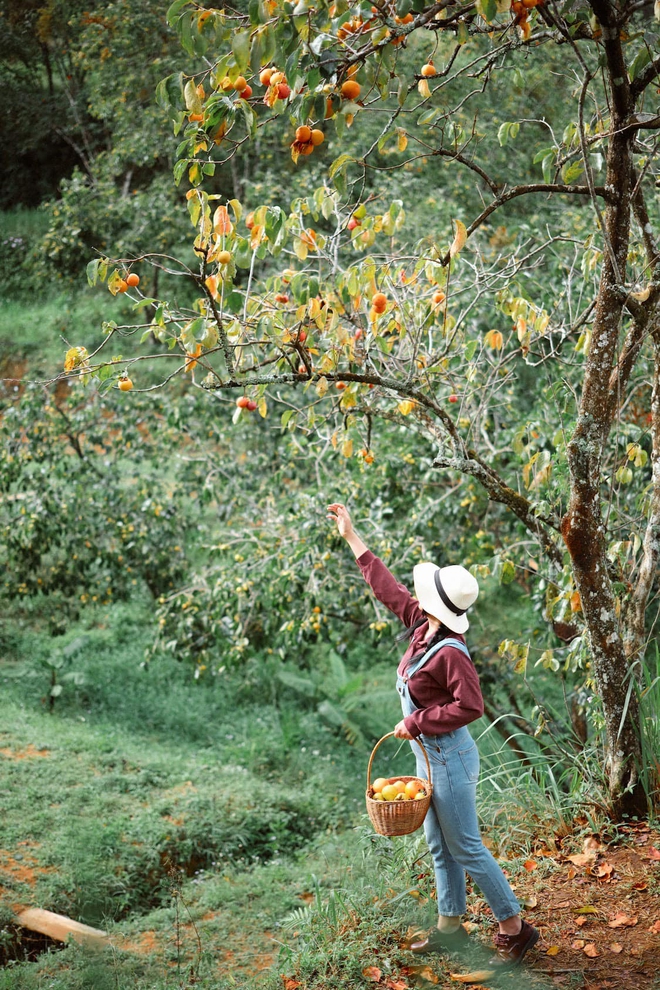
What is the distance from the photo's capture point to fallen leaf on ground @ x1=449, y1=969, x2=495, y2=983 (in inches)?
108

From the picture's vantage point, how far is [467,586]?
274cm

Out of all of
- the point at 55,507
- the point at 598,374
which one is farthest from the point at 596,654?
the point at 55,507

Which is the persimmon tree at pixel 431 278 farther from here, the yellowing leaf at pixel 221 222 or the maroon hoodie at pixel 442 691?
the maroon hoodie at pixel 442 691

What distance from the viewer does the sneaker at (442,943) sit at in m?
2.94

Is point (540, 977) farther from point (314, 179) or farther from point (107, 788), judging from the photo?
point (314, 179)

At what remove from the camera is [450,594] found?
9.03 feet

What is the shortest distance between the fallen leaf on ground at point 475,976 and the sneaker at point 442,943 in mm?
130

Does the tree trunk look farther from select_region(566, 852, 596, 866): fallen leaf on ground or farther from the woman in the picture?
the woman

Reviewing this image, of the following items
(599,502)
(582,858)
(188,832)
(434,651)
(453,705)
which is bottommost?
(188,832)

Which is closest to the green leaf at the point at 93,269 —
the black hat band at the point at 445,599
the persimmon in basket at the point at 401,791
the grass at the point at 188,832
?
the black hat band at the point at 445,599

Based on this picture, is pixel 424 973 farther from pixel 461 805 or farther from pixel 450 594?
pixel 450 594

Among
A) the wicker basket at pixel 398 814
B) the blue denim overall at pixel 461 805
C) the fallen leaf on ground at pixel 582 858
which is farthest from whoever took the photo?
the fallen leaf on ground at pixel 582 858

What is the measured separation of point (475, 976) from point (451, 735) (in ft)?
2.58

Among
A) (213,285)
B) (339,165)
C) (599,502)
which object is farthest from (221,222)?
(599,502)
